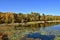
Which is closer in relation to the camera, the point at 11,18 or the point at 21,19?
the point at 11,18

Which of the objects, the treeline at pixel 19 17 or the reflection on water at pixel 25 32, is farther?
the treeline at pixel 19 17

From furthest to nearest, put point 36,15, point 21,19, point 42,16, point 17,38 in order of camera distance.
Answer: point 42,16 < point 36,15 < point 21,19 < point 17,38

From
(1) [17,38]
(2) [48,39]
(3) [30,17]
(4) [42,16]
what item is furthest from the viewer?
(4) [42,16]

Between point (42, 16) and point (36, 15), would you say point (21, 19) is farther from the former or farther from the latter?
point (42, 16)

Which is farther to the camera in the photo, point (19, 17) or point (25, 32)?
point (19, 17)

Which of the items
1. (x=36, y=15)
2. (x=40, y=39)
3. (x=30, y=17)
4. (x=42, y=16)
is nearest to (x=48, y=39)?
(x=40, y=39)

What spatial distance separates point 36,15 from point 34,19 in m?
3.35

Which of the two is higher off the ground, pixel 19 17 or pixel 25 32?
pixel 25 32

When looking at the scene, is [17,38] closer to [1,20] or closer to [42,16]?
[1,20]

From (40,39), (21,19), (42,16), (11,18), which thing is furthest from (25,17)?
(40,39)

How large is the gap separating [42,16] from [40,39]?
4454cm

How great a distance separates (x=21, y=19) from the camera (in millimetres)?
47094

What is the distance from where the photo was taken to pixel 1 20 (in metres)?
41.2

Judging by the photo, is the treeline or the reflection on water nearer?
the reflection on water
